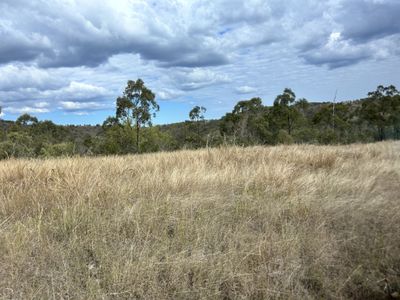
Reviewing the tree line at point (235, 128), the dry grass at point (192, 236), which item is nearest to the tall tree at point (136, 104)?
the tree line at point (235, 128)

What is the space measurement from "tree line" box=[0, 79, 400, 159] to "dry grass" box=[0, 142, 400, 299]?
5350 millimetres

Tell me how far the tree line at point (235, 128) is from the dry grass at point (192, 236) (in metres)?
5.35

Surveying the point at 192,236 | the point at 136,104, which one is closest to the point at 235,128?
the point at 136,104

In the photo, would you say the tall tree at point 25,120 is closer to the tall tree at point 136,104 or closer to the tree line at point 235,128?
the tree line at point 235,128

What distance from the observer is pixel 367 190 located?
709cm

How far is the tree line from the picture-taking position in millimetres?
24766

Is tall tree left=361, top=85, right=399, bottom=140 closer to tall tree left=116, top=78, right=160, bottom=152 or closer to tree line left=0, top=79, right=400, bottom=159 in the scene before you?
tree line left=0, top=79, right=400, bottom=159

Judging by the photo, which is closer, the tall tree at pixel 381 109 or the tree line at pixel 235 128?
the tree line at pixel 235 128

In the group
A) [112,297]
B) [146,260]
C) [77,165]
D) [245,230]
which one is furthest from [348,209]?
[77,165]

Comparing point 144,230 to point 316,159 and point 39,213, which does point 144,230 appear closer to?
point 39,213

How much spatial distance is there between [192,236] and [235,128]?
23.1 meters

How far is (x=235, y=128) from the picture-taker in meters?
27.4

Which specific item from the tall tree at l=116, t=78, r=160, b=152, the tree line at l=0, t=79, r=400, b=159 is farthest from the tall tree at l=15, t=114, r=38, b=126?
the tall tree at l=116, t=78, r=160, b=152

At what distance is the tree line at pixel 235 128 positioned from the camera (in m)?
24.8
